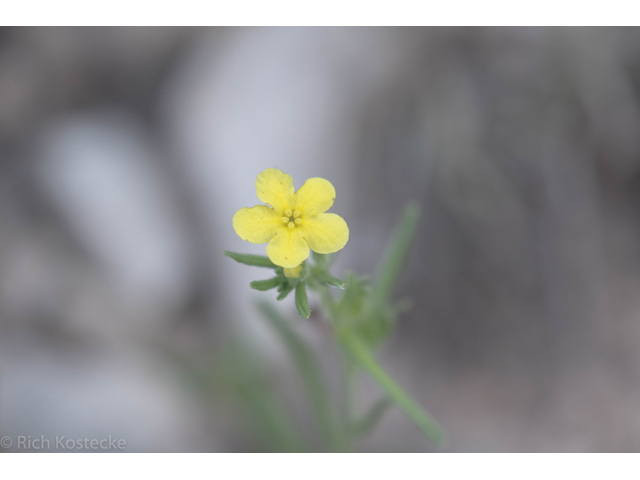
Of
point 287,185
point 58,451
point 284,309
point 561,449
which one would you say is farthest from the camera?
point 284,309

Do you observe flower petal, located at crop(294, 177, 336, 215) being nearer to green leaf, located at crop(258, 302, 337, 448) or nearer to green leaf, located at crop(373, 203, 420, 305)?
green leaf, located at crop(373, 203, 420, 305)

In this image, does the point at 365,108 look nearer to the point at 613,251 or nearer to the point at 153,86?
the point at 153,86

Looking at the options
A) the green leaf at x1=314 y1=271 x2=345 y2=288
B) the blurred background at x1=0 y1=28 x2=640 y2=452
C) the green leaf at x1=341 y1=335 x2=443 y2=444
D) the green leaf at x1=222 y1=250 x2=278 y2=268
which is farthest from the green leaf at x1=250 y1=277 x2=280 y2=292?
the blurred background at x1=0 y1=28 x2=640 y2=452

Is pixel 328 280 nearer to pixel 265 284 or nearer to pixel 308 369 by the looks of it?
pixel 265 284

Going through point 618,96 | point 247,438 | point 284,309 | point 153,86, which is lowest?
point 247,438

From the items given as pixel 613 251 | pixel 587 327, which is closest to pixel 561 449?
pixel 587 327

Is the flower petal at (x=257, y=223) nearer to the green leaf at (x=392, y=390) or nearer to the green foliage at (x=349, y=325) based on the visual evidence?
the green foliage at (x=349, y=325)
